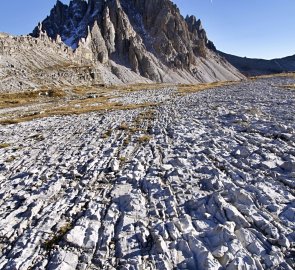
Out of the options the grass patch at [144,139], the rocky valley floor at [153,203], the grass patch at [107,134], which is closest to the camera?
the rocky valley floor at [153,203]

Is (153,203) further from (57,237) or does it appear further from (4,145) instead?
(4,145)

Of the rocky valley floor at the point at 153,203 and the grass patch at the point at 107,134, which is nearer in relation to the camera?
the rocky valley floor at the point at 153,203

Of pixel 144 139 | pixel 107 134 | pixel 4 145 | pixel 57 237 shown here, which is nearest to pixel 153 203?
pixel 57 237

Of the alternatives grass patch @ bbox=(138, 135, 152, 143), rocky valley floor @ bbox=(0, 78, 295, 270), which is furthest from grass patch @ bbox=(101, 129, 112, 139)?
grass patch @ bbox=(138, 135, 152, 143)

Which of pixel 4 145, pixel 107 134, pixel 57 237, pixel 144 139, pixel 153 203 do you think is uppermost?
pixel 57 237

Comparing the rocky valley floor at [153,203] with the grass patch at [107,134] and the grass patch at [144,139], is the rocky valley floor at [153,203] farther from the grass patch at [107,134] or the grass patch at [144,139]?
the grass patch at [107,134]

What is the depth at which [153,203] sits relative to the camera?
11133mm

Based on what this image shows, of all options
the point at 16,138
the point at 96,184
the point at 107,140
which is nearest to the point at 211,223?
the point at 96,184

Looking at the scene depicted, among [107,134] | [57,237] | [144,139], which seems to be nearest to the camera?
[57,237]

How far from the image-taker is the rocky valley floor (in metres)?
8.17

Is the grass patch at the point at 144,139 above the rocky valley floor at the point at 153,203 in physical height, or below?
below

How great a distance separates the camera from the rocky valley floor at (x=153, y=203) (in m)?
8.17

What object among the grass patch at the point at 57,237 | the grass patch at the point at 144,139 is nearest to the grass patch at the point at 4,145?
the grass patch at the point at 144,139

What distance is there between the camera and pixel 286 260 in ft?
25.0
